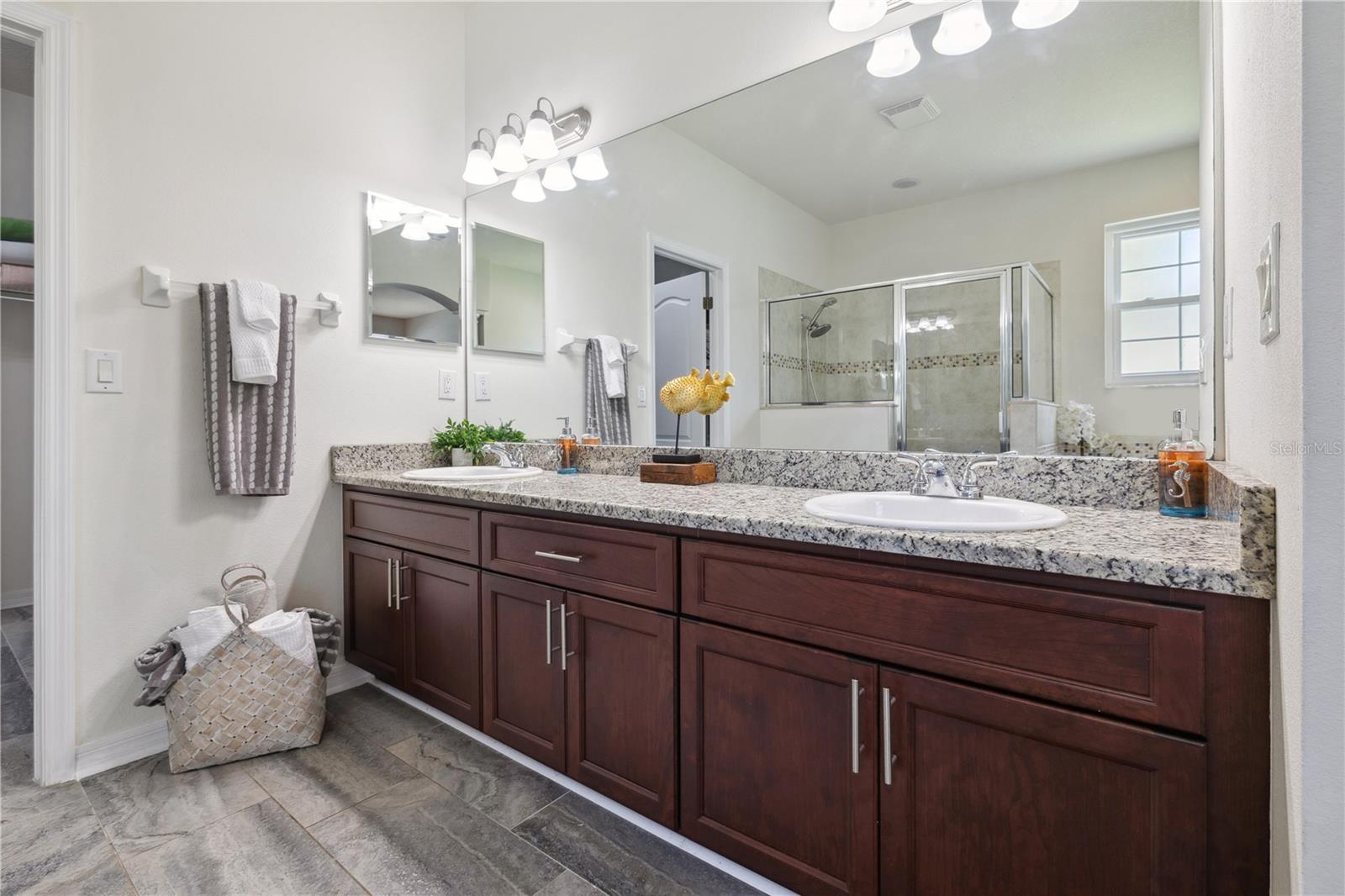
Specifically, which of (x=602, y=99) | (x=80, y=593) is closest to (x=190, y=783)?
(x=80, y=593)

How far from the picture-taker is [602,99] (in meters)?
2.29

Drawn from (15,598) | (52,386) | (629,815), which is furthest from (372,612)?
(15,598)

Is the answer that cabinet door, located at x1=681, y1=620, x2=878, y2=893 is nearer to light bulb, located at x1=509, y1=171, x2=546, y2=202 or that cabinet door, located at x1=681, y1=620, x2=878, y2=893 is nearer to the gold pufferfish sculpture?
the gold pufferfish sculpture

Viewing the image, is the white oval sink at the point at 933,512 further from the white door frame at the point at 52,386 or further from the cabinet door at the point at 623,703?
the white door frame at the point at 52,386

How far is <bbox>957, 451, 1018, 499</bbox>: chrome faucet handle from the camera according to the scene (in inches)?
53.8

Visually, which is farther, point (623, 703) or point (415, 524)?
point (415, 524)

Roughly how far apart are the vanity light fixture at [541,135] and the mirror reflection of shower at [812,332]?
136cm

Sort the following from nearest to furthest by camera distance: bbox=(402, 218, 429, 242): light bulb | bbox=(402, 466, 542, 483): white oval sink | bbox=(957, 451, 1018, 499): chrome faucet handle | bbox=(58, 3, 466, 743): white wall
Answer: bbox=(957, 451, 1018, 499): chrome faucet handle < bbox=(58, 3, 466, 743): white wall < bbox=(402, 466, 542, 483): white oval sink < bbox=(402, 218, 429, 242): light bulb

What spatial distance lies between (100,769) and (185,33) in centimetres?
223

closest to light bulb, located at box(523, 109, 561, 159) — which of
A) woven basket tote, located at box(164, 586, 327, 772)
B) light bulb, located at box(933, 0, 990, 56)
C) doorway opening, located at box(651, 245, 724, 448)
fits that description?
doorway opening, located at box(651, 245, 724, 448)

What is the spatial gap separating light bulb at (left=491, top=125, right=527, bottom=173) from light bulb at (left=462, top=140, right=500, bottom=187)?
4 centimetres

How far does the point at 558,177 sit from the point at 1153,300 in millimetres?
2017

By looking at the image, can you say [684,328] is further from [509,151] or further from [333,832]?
[333,832]

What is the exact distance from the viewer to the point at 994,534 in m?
0.98
